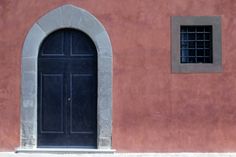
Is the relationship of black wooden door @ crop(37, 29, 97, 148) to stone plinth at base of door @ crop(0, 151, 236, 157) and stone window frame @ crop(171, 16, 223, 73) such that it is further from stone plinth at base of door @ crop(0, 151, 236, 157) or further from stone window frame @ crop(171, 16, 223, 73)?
stone window frame @ crop(171, 16, 223, 73)

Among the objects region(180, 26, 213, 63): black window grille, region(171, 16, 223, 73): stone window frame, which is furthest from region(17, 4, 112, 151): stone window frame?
region(180, 26, 213, 63): black window grille

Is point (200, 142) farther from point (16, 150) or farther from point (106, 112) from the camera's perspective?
point (16, 150)

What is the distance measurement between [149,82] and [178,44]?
3.05 ft

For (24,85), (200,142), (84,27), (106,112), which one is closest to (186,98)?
Result: (200,142)

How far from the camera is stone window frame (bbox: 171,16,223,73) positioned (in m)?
8.80

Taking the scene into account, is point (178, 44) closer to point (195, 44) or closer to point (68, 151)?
point (195, 44)

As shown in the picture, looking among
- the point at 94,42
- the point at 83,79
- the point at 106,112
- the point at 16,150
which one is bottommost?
the point at 16,150

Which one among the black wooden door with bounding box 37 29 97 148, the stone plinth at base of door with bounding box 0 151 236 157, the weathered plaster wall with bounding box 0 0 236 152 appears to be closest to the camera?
the stone plinth at base of door with bounding box 0 151 236 157

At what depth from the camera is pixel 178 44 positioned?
8.81m

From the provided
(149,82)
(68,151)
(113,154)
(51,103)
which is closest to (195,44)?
(149,82)

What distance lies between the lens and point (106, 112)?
28.8 ft

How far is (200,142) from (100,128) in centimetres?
195

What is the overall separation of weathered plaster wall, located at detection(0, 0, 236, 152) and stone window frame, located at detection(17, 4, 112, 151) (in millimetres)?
114

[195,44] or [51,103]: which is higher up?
[195,44]
